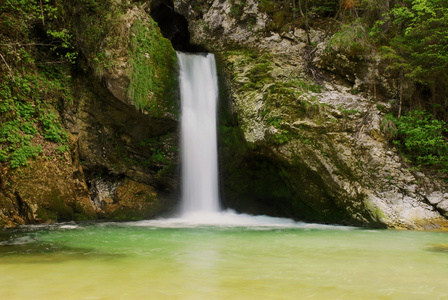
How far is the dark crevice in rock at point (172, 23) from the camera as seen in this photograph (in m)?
14.2

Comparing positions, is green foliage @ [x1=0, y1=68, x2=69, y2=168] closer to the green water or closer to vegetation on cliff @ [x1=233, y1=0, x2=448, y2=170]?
the green water

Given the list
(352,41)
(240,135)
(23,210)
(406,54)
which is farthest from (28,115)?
(406,54)

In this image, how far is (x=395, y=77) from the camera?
380 inches

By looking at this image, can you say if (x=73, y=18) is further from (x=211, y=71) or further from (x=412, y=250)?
(x=412, y=250)

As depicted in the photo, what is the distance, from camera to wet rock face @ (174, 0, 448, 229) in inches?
317

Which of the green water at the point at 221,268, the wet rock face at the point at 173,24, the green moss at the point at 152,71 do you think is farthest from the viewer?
the wet rock face at the point at 173,24

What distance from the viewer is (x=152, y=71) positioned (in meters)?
10.1

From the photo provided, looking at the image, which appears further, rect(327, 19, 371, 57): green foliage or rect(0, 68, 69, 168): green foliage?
rect(327, 19, 371, 57): green foliage

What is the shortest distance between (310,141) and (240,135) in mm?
2153

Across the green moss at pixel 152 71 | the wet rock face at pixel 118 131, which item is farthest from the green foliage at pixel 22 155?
the green moss at pixel 152 71

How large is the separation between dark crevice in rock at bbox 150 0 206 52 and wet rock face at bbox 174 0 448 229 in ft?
13.2

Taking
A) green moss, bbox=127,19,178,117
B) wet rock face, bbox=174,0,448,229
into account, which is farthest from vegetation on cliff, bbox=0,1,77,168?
wet rock face, bbox=174,0,448,229

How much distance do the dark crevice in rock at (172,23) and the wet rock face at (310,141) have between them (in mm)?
4018

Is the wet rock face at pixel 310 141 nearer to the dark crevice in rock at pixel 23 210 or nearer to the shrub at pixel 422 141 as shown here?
the shrub at pixel 422 141
